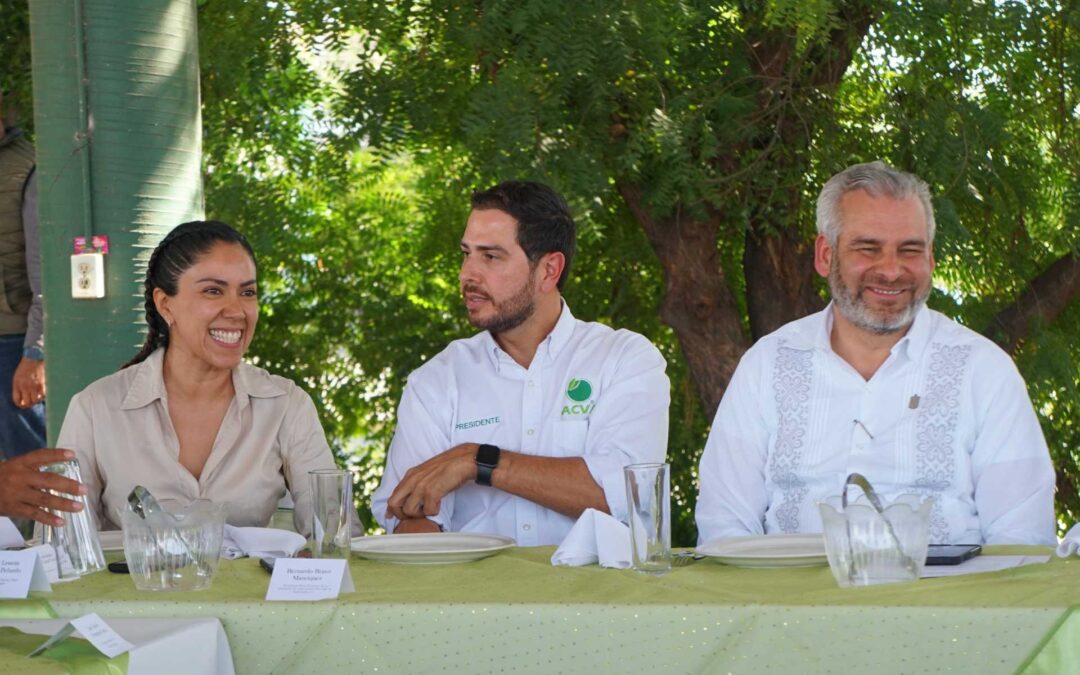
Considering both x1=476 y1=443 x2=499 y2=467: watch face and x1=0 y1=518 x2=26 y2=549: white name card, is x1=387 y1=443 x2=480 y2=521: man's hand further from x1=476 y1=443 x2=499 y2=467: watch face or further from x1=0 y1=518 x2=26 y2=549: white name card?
x1=0 y1=518 x2=26 y2=549: white name card

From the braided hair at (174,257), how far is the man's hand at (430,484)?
2.35ft

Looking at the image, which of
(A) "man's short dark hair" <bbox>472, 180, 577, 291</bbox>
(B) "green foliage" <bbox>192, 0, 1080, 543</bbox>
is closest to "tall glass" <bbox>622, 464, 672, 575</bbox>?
(A) "man's short dark hair" <bbox>472, 180, 577, 291</bbox>

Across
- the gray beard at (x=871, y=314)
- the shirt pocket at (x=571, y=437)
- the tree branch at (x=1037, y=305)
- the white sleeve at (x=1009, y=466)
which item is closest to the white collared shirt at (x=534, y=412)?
the shirt pocket at (x=571, y=437)

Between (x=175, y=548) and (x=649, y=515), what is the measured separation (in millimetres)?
682

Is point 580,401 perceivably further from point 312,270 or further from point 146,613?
point 312,270

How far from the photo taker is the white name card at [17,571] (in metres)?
2.07

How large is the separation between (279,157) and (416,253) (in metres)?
0.80

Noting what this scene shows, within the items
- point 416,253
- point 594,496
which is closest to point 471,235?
point 594,496

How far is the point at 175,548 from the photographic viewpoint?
2.08 meters

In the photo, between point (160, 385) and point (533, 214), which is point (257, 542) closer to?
point (160, 385)

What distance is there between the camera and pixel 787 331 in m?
3.17

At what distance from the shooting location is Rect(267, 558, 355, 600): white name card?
1.98 m

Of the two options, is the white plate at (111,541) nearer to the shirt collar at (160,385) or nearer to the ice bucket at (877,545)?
the shirt collar at (160,385)

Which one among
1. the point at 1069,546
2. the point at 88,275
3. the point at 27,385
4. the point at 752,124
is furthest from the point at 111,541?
the point at 752,124
